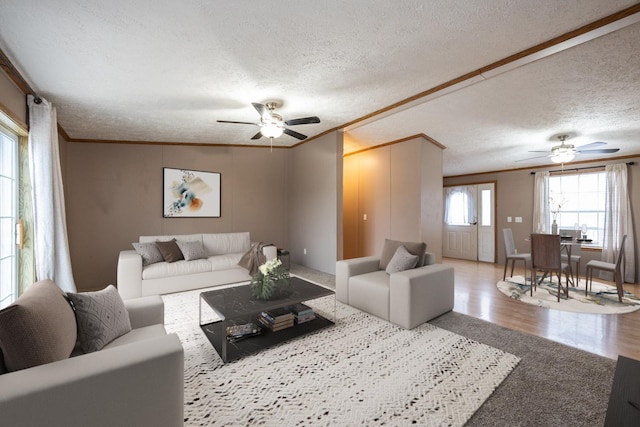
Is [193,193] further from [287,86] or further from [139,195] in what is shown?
[287,86]

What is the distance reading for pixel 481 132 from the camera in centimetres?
441

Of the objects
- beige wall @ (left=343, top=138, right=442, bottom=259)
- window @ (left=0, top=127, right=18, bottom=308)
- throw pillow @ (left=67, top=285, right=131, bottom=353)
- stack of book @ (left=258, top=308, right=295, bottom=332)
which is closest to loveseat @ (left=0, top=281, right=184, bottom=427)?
throw pillow @ (left=67, top=285, right=131, bottom=353)

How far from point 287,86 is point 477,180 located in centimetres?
656

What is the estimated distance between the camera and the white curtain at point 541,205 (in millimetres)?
6363

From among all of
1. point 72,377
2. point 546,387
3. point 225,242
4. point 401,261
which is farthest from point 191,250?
point 546,387

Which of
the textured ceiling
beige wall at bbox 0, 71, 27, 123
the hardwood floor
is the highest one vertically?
the textured ceiling

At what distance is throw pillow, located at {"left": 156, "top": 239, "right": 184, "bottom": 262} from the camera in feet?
13.9

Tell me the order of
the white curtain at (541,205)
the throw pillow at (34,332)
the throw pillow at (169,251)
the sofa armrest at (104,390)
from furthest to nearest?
the white curtain at (541,205) < the throw pillow at (169,251) < the throw pillow at (34,332) < the sofa armrest at (104,390)

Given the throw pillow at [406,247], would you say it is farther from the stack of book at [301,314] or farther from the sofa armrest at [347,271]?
the stack of book at [301,314]

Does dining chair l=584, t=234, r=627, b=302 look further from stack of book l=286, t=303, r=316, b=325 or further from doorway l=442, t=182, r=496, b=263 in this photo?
stack of book l=286, t=303, r=316, b=325

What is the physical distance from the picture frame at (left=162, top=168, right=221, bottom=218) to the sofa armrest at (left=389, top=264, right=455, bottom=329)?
13.0 ft

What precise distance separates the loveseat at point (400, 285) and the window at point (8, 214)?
3.44 metres

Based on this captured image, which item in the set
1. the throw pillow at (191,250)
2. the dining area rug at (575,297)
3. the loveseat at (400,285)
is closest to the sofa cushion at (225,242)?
the throw pillow at (191,250)

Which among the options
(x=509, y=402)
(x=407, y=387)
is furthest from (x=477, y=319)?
(x=407, y=387)
